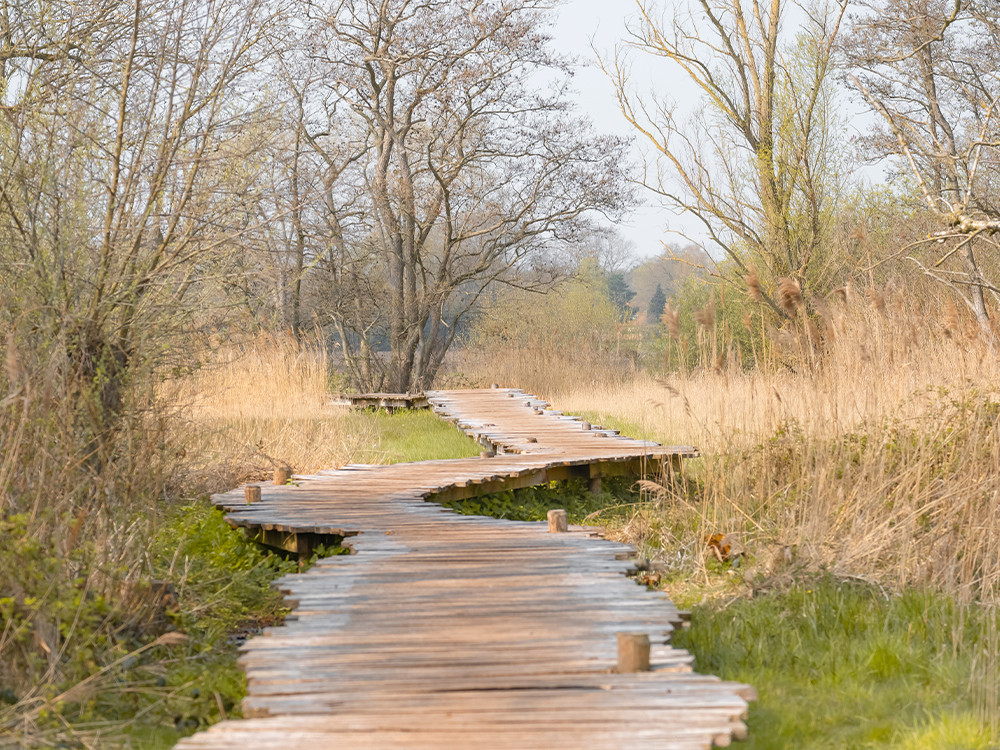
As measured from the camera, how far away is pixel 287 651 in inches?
128

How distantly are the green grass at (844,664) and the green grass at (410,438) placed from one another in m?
5.64

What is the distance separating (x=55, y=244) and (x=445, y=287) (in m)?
12.1

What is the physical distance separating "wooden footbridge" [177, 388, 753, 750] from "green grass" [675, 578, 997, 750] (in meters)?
0.44

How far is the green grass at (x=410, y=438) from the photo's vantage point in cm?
998

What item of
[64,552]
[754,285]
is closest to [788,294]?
[754,285]

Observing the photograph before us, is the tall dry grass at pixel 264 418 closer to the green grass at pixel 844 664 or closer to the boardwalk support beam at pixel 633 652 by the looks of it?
the green grass at pixel 844 664

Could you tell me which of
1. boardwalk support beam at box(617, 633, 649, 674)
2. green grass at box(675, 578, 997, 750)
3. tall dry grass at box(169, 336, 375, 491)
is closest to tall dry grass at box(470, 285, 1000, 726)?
green grass at box(675, 578, 997, 750)

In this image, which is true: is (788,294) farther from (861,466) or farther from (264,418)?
(264,418)

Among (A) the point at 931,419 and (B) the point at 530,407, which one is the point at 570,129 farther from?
(A) the point at 931,419

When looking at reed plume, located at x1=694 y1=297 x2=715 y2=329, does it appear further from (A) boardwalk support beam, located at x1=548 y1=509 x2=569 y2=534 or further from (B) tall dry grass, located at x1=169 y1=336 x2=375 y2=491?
(B) tall dry grass, located at x1=169 y1=336 x2=375 y2=491

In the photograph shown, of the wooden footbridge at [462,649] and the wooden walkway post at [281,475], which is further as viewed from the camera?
the wooden walkway post at [281,475]

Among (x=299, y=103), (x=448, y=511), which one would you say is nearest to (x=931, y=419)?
(x=448, y=511)

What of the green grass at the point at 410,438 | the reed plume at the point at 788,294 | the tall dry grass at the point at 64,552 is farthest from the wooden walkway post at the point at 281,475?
the reed plume at the point at 788,294

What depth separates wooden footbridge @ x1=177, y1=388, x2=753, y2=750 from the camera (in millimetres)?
2645
